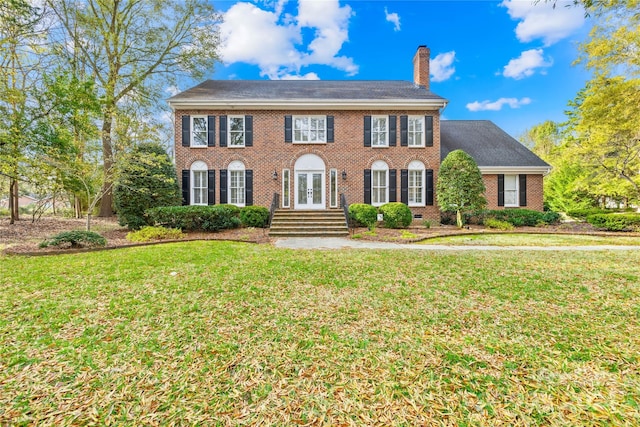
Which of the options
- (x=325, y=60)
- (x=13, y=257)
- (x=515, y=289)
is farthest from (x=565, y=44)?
(x=13, y=257)

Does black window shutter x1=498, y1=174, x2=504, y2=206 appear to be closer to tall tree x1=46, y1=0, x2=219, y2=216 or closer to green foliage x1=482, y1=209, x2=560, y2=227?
green foliage x1=482, y1=209, x2=560, y2=227

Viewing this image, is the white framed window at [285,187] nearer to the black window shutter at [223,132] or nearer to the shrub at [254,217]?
the shrub at [254,217]

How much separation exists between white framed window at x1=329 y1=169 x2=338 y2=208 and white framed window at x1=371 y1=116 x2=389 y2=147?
235cm

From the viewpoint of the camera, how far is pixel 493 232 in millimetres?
10484

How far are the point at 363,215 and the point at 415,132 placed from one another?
208 inches

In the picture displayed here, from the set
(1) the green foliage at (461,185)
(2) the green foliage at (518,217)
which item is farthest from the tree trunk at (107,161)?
(2) the green foliage at (518,217)

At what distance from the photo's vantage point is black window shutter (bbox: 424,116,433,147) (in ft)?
43.8

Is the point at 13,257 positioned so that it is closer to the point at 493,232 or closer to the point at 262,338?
the point at 262,338

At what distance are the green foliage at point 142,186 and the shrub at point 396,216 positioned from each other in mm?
8471

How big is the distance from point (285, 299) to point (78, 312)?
2.25 m

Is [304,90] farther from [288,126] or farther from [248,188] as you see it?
[248,188]

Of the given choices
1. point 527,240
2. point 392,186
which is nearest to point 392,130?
point 392,186

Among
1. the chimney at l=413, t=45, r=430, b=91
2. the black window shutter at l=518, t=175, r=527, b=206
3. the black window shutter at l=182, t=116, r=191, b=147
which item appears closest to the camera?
the black window shutter at l=182, t=116, r=191, b=147

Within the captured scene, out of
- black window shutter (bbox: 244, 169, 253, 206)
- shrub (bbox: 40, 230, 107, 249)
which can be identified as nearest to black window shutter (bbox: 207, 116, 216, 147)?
black window shutter (bbox: 244, 169, 253, 206)
